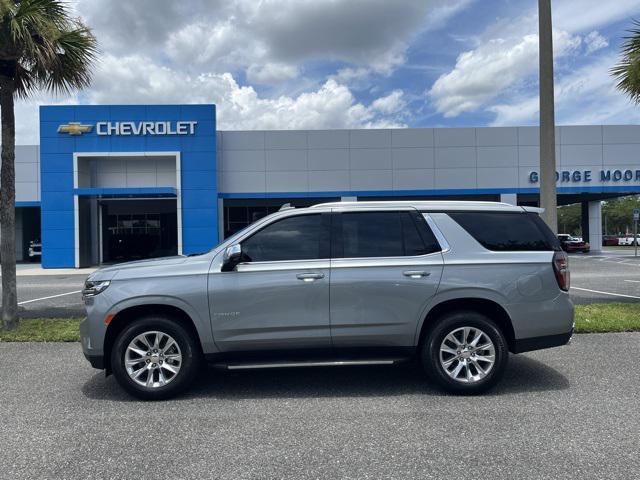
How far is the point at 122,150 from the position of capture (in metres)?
26.2

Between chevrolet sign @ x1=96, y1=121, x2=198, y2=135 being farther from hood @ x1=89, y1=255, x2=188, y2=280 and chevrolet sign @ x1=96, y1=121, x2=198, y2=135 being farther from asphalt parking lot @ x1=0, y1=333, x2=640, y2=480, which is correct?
hood @ x1=89, y1=255, x2=188, y2=280

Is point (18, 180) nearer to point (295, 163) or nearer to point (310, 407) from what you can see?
point (295, 163)

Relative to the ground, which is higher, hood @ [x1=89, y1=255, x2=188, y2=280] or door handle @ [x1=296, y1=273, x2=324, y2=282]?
hood @ [x1=89, y1=255, x2=188, y2=280]

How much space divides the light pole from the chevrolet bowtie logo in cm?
2384

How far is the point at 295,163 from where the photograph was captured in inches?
1075

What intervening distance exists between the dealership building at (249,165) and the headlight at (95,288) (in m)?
21.1

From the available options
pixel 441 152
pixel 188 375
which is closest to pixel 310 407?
pixel 188 375

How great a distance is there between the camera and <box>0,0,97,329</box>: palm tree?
806cm

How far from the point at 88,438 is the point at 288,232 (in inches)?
102

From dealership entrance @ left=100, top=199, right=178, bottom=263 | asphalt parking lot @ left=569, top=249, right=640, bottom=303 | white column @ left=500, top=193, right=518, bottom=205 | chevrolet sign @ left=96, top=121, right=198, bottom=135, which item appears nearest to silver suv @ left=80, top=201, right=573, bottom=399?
asphalt parking lot @ left=569, top=249, right=640, bottom=303

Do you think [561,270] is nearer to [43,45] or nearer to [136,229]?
[43,45]

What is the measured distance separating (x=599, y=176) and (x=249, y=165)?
20303 millimetres

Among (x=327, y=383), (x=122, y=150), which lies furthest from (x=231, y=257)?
(x=122, y=150)

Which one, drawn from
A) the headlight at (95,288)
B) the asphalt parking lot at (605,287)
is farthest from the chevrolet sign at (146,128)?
the headlight at (95,288)
